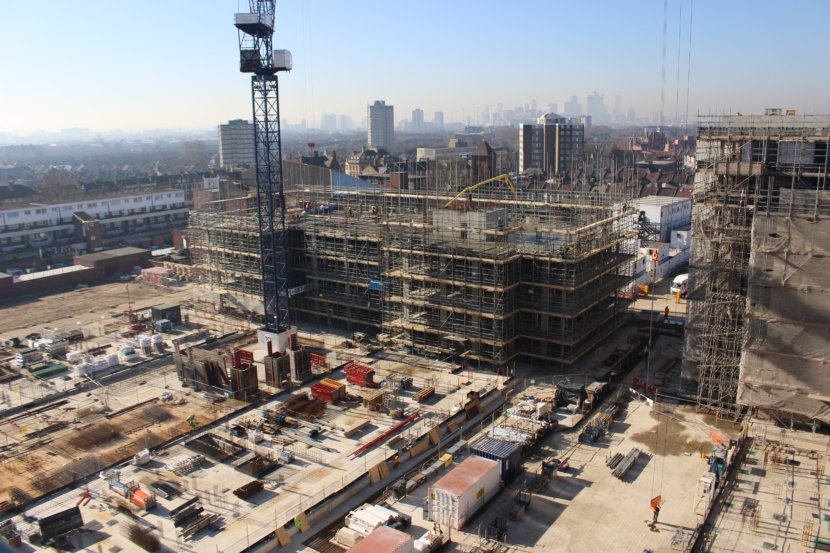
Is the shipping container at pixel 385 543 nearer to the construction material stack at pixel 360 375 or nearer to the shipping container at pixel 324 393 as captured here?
the shipping container at pixel 324 393

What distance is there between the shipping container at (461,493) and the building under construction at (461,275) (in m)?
8.42

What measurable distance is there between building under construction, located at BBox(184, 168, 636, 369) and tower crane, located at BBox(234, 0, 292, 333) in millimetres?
3036

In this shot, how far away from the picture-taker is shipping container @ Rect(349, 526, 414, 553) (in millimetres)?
14203

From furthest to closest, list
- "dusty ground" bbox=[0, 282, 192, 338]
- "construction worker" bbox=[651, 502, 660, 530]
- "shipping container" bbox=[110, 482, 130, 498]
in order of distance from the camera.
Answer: "dusty ground" bbox=[0, 282, 192, 338] → "shipping container" bbox=[110, 482, 130, 498] → "construction worker" bbox=[651, 502, 660, 530]

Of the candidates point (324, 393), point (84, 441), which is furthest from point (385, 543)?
point (84, 441)

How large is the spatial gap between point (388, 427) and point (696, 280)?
39.2ft

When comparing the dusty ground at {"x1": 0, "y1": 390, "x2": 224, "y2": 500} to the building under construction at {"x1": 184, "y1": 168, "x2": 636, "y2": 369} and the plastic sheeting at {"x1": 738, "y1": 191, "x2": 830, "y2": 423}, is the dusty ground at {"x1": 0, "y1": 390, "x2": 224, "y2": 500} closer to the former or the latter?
the building under construction at {"x1": 184, "y1": 168, "x2": 636, "y2": 369}

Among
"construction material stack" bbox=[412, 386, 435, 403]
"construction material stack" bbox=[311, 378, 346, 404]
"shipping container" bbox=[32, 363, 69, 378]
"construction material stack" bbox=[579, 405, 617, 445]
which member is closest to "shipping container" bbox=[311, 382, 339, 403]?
"construction material stack" bbox=[311, 378, 346, 404]

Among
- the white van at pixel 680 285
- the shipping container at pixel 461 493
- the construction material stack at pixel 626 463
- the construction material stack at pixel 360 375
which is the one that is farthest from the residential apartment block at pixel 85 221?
the construction material stack at pixel 626 463

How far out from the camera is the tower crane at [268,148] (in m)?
26.3

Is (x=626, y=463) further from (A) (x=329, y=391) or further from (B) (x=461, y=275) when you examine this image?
(A) (x=329, y=391)

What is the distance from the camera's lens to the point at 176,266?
145ft

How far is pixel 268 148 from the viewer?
27.6m

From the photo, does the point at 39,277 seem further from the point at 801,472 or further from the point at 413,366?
the point at 801,472
